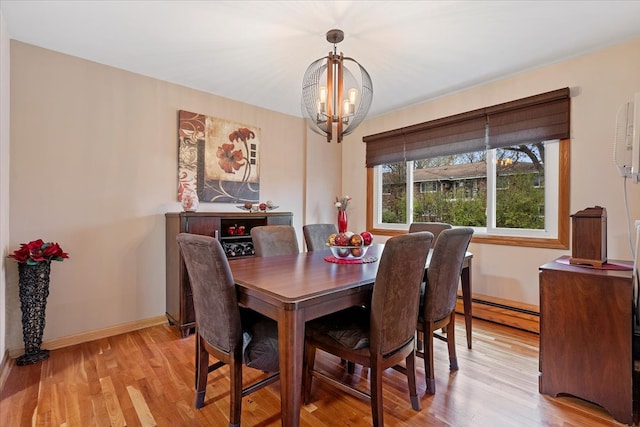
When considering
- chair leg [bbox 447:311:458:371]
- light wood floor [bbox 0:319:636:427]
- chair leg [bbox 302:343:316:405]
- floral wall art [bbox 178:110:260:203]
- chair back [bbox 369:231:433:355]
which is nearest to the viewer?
chair back [bbox 369:231:433:355]

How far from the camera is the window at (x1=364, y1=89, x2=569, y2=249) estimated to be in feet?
9.34

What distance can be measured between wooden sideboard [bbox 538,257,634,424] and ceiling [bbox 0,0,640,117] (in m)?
1.72

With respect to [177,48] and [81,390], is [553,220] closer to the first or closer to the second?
[177,48]

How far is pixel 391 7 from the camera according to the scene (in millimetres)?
2012

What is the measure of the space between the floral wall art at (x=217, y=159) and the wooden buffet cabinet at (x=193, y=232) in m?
0.39

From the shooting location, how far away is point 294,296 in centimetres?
131

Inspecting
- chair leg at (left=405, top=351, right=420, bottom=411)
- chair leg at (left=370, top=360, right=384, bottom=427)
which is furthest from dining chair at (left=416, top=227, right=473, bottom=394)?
chair leg at (left=370, top=360, right=384, bottom=427)

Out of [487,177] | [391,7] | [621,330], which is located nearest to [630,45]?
[487,177]

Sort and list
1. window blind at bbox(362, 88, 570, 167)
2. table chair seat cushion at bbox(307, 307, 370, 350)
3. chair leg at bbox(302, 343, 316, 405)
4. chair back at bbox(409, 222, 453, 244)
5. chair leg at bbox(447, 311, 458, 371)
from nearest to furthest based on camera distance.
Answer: table chair seat cushion at bbox(307, 307, 370, 350) < chair leg at bbox(302, 343, 316, 405) < chair leg at bbox(447, 311, 458, 371) < window blind at bbox(362, 88, 570, 167) < chair back at bbox(409, 222, 453, 244)

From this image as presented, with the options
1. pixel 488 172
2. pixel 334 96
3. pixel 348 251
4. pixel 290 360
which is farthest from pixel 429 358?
pixel 488 172

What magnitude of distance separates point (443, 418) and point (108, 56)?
359 centimetres

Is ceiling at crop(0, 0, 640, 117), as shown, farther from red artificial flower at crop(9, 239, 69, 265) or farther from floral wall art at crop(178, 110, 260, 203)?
red artificial flower at crop(9, 239, 69, 265)

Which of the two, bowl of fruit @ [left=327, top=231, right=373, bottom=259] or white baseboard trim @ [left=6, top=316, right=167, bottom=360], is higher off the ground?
bowl of fruit @ [left=327, top=231, right=373, bottom=259]

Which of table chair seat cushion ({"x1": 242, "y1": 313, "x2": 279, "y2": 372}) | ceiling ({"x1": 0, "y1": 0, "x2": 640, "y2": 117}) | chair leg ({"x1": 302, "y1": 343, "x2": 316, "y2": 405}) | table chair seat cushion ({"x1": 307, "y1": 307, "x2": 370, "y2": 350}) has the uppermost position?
ceiling ({"x1": 0, "y1": 0, "x2": 640, "y2": 117})
